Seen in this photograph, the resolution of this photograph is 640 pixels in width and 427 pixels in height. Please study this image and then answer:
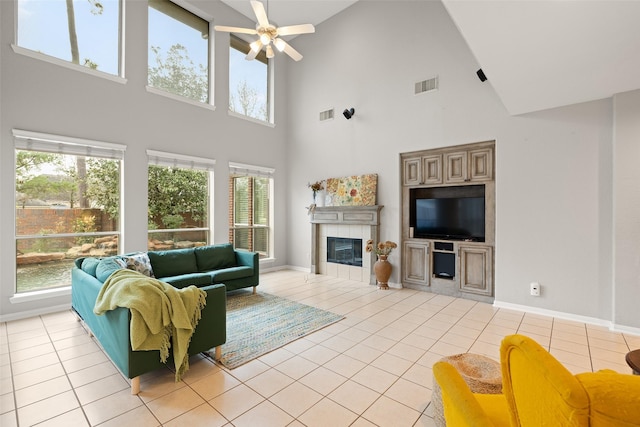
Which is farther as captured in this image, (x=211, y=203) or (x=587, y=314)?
(x=211, y=203)

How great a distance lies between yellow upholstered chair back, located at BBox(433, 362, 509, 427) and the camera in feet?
3.53

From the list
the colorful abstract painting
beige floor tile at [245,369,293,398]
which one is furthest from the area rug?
the colorful abstract painting

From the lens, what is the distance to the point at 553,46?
102 inches

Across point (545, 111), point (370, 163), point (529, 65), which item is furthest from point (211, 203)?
point (545, 111)

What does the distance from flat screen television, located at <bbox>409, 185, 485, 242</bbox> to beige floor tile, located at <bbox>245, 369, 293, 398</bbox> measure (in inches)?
143

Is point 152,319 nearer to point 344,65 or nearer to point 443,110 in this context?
point 443,110

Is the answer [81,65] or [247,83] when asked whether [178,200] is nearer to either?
[81,65]

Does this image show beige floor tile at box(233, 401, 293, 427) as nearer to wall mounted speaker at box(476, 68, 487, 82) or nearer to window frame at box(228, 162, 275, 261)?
window frame at box(228, 162, 275, 261)

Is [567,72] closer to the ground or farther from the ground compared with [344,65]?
closer to the ground

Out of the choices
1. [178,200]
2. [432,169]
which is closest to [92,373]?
[178,200]

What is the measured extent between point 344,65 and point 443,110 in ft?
8.08

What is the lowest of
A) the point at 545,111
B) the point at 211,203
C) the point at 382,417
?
the point at 382,417

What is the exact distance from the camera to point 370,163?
579 cm

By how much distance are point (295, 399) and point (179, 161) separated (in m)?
4.52
